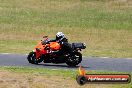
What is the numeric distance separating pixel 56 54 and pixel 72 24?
58.0 feet

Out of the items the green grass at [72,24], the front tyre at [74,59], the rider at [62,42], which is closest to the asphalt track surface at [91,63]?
the front tyre at [74,59]

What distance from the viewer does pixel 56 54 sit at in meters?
22.4

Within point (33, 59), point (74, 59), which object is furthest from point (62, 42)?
point (33, 59)

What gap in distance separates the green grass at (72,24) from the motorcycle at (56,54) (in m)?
4.18

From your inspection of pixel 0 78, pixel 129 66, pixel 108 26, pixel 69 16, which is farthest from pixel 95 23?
pixel 0 78

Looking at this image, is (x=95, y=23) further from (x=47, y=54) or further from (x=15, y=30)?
(x=47, y=54)

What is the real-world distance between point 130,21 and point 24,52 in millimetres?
17320

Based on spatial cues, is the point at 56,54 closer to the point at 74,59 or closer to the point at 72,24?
the point at 74,59

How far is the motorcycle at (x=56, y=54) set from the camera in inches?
872

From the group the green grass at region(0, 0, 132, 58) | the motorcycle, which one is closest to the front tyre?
the motorcycle

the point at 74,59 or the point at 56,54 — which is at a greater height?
the point at 56,54

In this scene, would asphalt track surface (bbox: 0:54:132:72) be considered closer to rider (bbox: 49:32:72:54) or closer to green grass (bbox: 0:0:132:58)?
rider (bbox: 49:32:72:54)

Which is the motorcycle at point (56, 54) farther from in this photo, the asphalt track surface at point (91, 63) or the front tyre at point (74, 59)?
the asphalt track surface at point (91, 63)

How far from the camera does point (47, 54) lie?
73.7 feet
